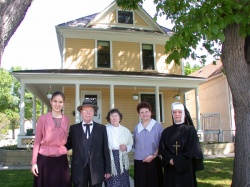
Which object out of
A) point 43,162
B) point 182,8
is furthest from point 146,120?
point 182,8

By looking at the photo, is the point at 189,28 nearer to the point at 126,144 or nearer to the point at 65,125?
the point at 126,144

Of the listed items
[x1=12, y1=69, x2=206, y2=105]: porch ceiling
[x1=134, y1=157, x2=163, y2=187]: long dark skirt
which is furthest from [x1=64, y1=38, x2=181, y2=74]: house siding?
[x1=134, y1=157, x2=163, y2=187]: long dark skirt

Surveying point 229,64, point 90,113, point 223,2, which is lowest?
point 90,113

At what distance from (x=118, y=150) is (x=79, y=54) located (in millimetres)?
10706

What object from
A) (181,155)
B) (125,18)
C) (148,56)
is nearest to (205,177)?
(181,155)

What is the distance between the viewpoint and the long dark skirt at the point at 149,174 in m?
4.34

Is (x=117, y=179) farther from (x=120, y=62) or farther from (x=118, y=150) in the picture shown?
(x=120, y=62)

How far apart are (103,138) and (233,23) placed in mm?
3490

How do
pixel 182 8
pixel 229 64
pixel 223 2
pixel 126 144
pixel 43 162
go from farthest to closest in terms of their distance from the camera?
pixel 182 8
pixel 229 64
pixel 223 2
pixel 126 144
pixel 43 162

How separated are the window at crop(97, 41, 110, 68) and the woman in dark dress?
35.7 feet

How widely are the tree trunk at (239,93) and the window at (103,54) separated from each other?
10.0 metres

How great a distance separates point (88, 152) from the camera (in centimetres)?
388

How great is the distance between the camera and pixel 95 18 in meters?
14.9

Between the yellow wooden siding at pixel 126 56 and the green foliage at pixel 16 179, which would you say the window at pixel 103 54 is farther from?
the green foliage at pixel 16 179
